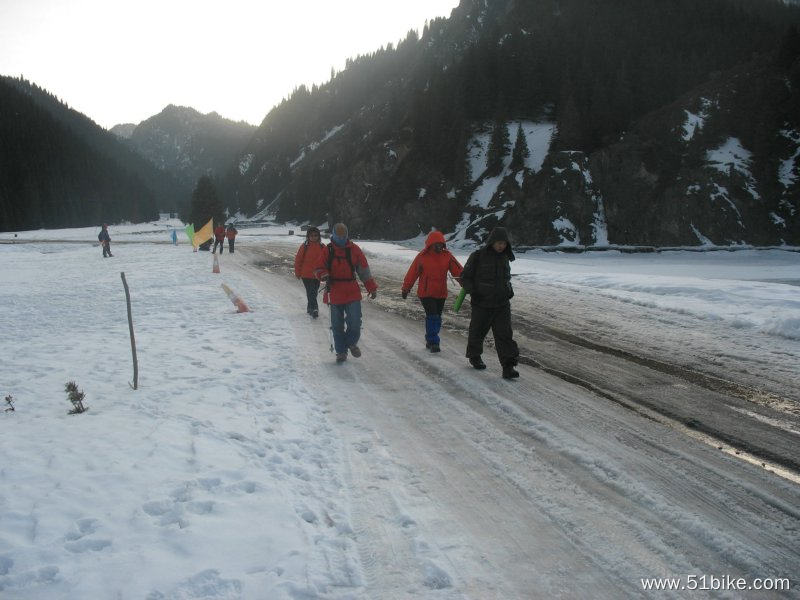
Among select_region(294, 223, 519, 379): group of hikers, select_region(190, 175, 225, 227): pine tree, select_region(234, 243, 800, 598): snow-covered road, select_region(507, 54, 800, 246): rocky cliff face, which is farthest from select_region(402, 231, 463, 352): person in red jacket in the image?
select_region(190, 175, 225, 227): pine tree

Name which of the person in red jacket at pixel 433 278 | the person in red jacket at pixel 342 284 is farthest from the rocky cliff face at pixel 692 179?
the person in red jacket at pixel 342 284

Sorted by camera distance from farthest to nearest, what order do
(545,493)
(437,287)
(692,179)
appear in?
(692,179)
(437,287)
(545,493)

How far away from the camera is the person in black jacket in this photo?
652 centimetres

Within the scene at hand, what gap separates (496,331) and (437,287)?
1.65 m

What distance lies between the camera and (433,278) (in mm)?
7922

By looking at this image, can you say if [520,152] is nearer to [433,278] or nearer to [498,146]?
[498,146]

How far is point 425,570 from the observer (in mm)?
2734

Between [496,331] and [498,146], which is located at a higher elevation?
[498,146]

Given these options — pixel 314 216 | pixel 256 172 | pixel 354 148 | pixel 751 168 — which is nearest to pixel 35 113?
pixel 256 172

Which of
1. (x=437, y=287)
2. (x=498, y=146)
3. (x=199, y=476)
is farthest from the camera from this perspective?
(x=498, y=146)

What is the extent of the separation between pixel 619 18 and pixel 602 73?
84.6 feet

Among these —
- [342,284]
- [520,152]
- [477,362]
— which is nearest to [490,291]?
[477,362]

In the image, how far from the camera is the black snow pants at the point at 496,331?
6.31 m

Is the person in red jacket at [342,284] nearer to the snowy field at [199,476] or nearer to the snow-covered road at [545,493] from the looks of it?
the snowy field at [199,476]
